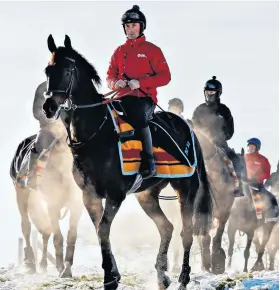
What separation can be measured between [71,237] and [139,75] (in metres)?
4.65

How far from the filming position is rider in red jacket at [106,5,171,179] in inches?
488

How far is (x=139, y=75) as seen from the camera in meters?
12.7

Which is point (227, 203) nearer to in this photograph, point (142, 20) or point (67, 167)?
point (67, 167)

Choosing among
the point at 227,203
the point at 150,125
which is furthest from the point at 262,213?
the point at 150,125

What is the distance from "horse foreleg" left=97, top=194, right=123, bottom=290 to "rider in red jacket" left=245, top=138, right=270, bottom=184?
12.9m

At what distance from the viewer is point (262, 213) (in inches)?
961

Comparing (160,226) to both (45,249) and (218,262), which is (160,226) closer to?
(218,262)

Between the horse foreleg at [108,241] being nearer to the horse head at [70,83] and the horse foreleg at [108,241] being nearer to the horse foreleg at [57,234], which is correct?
the horse head at [70,83]

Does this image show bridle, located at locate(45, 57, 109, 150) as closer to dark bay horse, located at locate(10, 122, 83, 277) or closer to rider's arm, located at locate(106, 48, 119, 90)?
rider's arm, located at locate(106, 48, 119, 90)

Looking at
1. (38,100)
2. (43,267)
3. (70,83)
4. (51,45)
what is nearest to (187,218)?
(70,83)

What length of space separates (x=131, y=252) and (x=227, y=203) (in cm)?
2038

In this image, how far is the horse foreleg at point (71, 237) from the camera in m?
15.7

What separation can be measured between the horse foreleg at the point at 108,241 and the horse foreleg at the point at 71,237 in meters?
3.91

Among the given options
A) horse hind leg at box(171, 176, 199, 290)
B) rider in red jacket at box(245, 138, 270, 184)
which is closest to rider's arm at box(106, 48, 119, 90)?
horse hind leg at box(171, 176, 199, 290)
